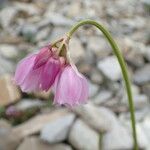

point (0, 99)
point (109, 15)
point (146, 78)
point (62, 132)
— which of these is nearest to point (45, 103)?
point (0, 99)

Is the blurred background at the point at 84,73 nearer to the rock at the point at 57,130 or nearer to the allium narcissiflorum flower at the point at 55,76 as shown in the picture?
the rock at the point at 57,130

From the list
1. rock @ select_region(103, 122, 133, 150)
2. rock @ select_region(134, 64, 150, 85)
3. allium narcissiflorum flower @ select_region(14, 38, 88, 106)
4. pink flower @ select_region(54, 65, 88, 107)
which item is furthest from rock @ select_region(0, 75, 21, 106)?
pink flower @ select_region(54, 65, 88, 107)

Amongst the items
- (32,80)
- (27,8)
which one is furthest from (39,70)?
(27,8)

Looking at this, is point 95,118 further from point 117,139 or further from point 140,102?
point 140,102

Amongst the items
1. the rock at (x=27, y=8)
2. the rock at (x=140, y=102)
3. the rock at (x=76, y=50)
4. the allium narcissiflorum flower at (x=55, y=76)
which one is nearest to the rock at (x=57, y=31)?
the rock at (x=76, y=50)

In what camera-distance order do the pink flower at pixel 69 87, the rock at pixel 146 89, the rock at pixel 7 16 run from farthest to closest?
the rock at pixel 7 16 < the rock at pixel 146 89 < the pink flower at pixel 69 87

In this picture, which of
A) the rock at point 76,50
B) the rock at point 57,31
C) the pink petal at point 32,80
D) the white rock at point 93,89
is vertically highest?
the pink petal at point 32,80
